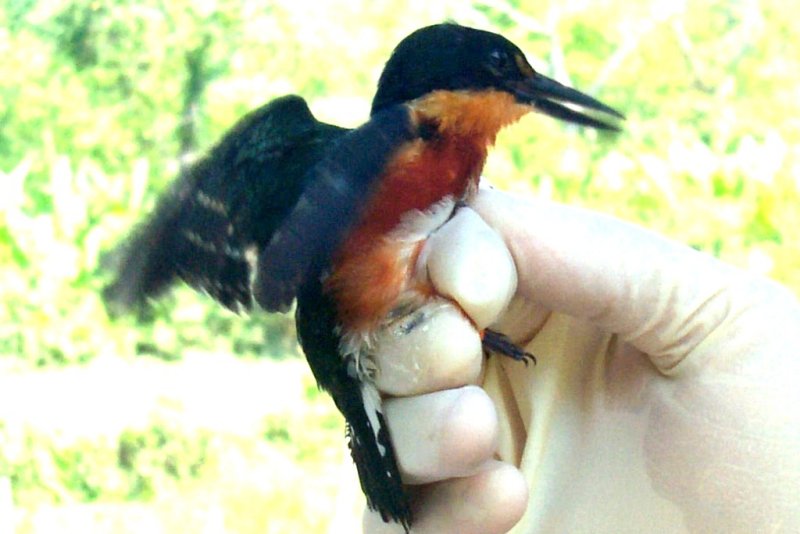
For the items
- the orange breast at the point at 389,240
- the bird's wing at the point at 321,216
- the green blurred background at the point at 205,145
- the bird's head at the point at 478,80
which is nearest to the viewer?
the bird's wing at the point at 321,216

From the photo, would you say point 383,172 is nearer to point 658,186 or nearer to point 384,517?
point 384,517

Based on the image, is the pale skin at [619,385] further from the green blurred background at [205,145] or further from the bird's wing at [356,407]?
the green blurred background at [205,145]

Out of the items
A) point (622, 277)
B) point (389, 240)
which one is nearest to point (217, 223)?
point (389, 240)

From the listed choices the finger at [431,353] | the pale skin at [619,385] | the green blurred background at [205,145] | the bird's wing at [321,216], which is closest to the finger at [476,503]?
the pale skin at [619,385]

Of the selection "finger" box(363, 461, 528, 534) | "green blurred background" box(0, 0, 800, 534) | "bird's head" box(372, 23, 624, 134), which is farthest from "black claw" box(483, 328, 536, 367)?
"green blurred background" box(0, 0, 800, 534)

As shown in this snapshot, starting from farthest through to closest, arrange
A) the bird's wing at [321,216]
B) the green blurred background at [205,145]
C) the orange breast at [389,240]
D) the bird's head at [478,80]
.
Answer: the green blurred background at [205,145] → the bird's head at [478,80] → the orange breast at [389,240] → the bird's wing at [321,216]

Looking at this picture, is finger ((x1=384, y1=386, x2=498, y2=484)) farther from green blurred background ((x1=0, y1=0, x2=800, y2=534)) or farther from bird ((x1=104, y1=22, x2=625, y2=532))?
green blurred background ((x1=0, y1=0, x2=800, y2=534))
